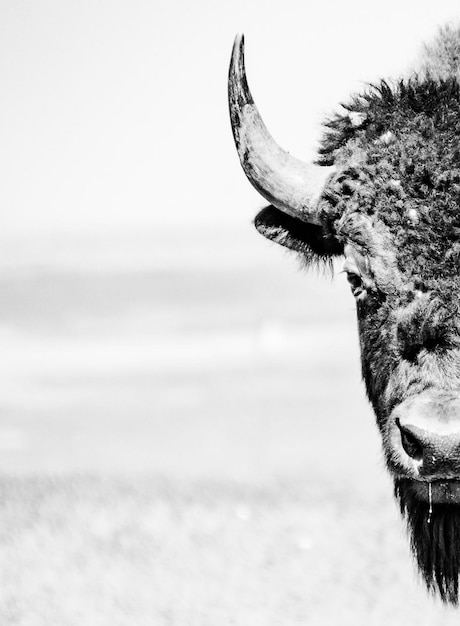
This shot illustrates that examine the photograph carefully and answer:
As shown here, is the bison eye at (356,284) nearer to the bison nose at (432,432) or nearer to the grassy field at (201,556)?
the bison nose at (432,432)

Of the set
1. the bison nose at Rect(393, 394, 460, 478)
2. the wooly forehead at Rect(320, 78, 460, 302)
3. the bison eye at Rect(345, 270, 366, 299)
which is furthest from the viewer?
the bison eye at Rect(345, 270, 366, 299)

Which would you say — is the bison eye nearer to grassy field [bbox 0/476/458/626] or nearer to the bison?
the bison

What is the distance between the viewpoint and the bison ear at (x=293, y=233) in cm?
782

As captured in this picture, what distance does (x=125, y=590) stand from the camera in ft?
32.8

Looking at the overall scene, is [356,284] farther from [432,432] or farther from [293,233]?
[432,432]

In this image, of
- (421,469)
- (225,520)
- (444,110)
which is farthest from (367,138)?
(225,520)

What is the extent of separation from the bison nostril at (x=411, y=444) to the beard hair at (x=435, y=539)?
1.88 feet

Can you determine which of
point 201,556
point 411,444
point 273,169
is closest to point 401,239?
point 411,444

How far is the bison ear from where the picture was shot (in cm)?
782

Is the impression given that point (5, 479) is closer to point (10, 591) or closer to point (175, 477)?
point (175, 477)

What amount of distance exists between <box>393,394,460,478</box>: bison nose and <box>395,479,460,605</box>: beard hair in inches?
26.1

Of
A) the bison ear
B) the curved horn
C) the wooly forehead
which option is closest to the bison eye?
the wooly forehead

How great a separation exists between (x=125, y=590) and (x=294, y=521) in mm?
2076

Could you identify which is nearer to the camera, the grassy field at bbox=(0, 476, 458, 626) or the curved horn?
the curved horn
